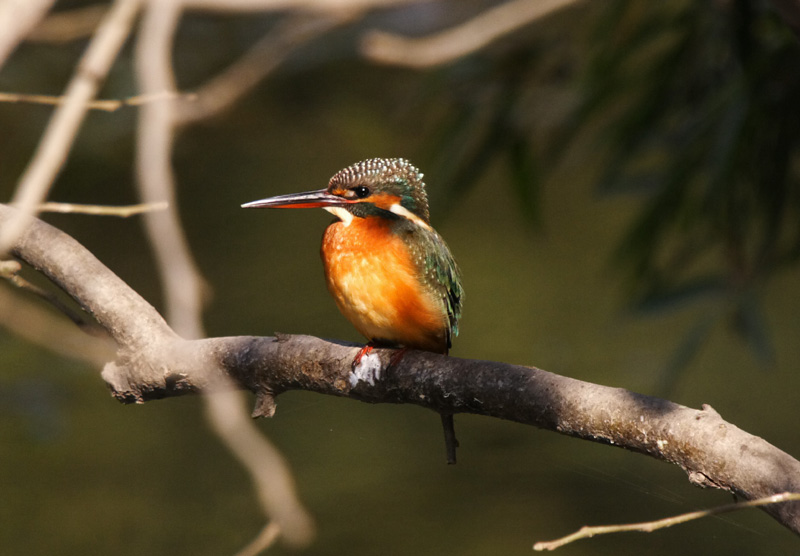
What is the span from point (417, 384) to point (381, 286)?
9.7 inches

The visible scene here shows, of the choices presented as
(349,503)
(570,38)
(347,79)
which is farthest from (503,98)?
(347,79)

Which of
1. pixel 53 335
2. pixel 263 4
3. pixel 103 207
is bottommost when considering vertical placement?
pixel 103 207

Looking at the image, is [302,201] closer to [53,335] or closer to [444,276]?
[444,276]

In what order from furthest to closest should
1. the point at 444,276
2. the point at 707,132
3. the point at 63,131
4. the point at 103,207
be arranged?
the point at 707,132 → the point at 444,276 → the point at 103,207 → the point at 63,131

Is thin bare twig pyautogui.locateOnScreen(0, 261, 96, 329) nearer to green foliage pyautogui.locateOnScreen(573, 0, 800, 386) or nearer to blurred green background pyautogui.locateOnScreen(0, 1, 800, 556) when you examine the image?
blurred green background pyautogui.locateOnScreen(0, 1, 800, 556)

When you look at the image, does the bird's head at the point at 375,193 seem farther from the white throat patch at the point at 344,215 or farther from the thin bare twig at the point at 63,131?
the thin bare twig at the point at 63,131

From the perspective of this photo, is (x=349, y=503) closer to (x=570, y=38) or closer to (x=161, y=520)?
(x=161, y=520)

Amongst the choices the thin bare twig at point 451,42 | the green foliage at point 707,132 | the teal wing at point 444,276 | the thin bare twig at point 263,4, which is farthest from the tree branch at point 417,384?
the green foliage at point 707,132

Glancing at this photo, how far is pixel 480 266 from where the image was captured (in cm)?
744

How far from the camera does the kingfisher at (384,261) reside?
1615 mm

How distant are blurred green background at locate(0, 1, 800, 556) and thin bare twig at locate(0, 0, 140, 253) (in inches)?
74.3

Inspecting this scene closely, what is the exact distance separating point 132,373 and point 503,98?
→ 1.92 metres

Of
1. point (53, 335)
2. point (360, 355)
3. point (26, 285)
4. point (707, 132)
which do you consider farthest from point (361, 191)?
point (53, 335)

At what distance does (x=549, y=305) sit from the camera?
7.23 metres
